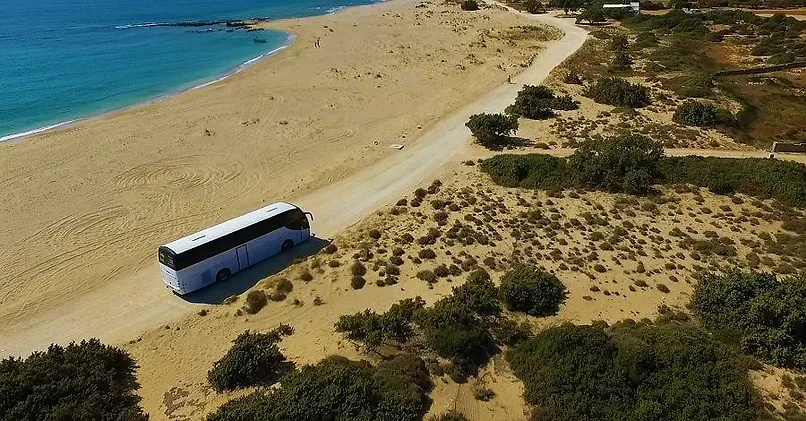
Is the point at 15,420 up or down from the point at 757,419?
up

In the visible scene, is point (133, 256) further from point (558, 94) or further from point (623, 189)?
point (558, 94)

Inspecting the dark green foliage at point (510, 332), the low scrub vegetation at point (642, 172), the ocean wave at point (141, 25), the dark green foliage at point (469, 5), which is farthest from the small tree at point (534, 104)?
the ocean wave at point (141, 25)

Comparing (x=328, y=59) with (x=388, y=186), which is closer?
(x=388, y=186)

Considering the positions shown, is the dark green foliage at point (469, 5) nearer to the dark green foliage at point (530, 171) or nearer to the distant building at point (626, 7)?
the distant building at point (626, 7)

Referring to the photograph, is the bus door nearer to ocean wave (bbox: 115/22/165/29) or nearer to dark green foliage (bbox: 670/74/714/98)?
dark green foliage (bbox: 670/74/714/98)

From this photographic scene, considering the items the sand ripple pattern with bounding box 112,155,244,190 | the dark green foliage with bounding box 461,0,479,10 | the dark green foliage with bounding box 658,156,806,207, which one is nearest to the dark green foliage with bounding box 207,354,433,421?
the sand ripple pattern with bounding box 112,155,244,190

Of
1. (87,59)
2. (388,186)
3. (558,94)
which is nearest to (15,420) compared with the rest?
(388,186)

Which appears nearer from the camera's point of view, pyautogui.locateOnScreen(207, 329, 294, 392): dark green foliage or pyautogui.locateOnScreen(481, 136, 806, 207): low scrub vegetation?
pyautogui.locateOnScreen(207, 329, 294, 392): dark green foliage
